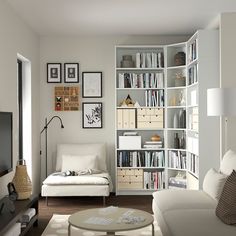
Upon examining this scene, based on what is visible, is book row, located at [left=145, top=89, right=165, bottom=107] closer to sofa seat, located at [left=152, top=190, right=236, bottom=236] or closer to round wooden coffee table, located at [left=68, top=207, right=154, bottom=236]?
sofa seat, located at [left=152, top=190, right=236, bottom=236]

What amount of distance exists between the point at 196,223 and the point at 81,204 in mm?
2945

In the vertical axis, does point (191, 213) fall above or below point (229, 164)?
below

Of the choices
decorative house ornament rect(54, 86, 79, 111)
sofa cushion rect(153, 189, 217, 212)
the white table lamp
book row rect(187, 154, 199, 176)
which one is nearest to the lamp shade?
the white table lamp

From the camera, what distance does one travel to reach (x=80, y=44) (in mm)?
6746

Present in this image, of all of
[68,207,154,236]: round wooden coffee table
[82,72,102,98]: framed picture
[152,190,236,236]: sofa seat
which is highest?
[82,72,102,98]: framed picture

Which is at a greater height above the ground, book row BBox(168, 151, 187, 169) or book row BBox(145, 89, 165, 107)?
book row BBox(145, 89, 165, 107)

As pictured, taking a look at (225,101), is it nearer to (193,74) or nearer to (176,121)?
(193,74)

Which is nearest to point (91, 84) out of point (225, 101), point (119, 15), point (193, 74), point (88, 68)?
point (88, 68)

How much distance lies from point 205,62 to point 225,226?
9.59 ft

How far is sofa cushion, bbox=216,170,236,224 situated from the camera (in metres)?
3.17

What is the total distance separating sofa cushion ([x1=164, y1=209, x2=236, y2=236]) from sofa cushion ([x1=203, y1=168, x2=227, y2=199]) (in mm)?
409

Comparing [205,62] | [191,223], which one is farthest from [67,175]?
[191,223]

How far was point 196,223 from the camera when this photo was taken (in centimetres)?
322

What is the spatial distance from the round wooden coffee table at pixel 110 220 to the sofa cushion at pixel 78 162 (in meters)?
2.32
